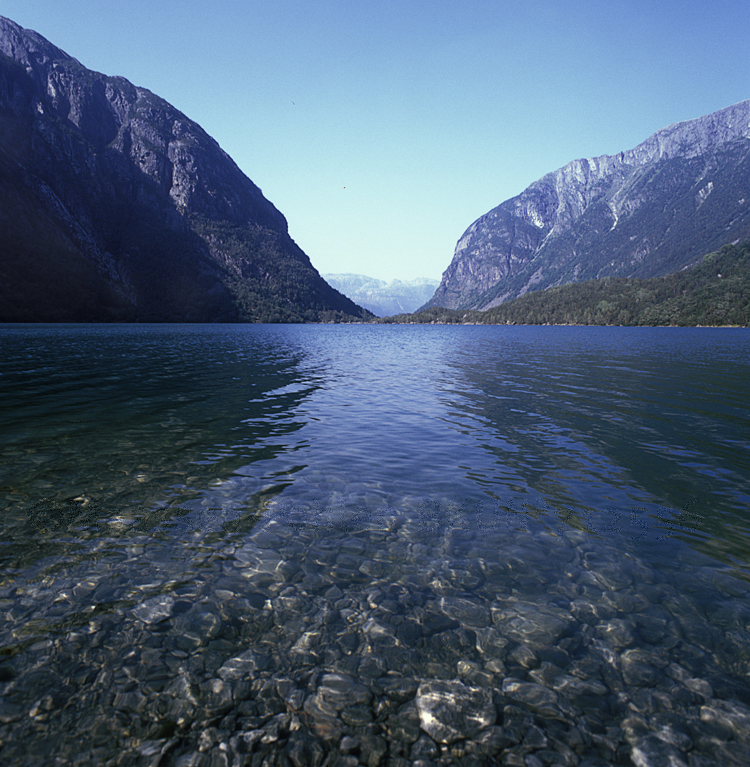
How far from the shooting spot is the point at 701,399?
28297 millimetres

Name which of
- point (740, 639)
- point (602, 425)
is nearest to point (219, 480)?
point (740, 639)

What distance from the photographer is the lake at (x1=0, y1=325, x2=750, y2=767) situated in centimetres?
527

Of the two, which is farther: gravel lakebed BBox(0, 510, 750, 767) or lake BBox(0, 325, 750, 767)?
lake BBox(0, 325, 750, 767)

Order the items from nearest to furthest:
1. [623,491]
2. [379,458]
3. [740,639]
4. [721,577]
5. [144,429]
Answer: [740,639]
[721,577]
[623,491]
[379,458]
[144,429]

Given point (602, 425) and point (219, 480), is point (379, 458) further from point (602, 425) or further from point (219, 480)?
point (602, 425)

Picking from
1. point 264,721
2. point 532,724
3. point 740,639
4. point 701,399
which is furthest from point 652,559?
point 701,399

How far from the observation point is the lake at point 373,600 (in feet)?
17.3

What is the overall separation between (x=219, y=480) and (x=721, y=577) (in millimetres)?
12861

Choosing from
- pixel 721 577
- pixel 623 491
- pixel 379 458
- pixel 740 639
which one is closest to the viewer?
pixel 740 639

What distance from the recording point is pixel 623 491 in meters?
13.1

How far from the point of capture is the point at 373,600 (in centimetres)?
783

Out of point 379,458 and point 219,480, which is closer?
point 219,480

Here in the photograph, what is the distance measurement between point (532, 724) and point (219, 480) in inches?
425

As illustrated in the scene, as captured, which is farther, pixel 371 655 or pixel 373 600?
pixel 373 600
